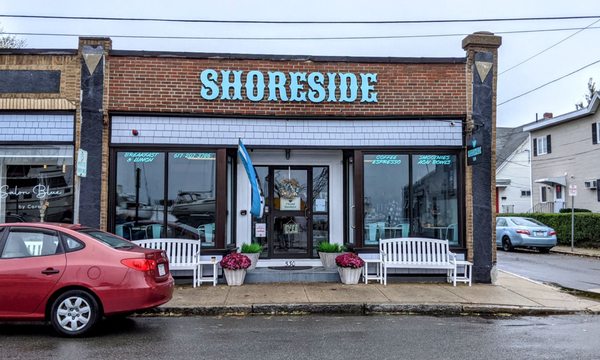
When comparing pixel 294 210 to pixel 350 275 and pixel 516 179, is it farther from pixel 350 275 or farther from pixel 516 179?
pixel 516 179

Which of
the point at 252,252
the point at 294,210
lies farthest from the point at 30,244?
the point at 294,210

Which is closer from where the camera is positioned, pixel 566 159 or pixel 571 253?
pixel 571 253

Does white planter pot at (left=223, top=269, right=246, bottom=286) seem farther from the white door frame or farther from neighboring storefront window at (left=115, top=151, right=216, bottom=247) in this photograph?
the white door frame

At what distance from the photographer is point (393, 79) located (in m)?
11.6

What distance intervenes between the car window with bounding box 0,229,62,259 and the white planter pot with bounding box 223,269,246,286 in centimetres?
422

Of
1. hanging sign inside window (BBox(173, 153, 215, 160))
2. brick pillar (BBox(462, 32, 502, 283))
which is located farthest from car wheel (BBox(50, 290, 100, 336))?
brick pillar (BBox(462, 32, 502, 283))

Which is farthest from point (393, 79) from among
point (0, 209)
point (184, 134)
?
point (0, 209)

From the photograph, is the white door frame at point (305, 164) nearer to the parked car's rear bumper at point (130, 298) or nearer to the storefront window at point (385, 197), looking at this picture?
the storefront window at point (385, 197)

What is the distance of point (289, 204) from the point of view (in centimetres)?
1248

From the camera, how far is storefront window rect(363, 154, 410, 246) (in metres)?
11.7

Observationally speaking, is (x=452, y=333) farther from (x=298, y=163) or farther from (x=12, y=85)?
(x=12, y=85)

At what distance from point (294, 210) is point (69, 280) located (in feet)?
21.0

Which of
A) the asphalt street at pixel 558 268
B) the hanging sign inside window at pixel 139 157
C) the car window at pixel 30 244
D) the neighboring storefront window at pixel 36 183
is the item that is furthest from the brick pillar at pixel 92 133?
the asphalt street at pixel 558 268

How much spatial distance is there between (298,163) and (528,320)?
617cm
